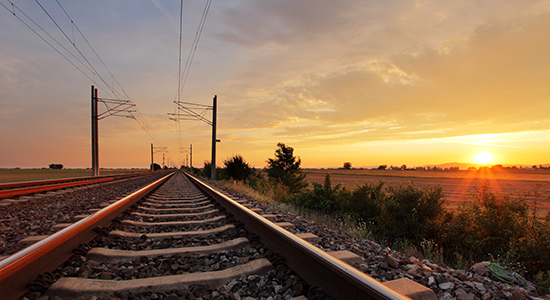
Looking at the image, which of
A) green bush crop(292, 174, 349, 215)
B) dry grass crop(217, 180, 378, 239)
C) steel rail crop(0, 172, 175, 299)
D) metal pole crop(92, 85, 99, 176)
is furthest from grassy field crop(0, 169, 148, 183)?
steel rail crop(0, 172, 175, 299)

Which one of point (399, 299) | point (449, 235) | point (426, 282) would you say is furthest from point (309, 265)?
point (449, 235)

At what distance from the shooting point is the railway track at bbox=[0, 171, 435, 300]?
2.03 meters

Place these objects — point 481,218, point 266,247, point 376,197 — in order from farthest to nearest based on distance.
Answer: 1. point 376,197
2. point 481,218
3. point 266,247

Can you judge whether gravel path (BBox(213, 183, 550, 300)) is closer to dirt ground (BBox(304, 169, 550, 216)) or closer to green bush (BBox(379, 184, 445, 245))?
dirt ground (BBox(304, 169, 550, 216))

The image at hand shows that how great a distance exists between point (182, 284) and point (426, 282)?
2.11 metres

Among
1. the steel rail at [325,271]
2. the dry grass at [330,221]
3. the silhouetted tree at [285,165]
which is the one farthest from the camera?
the silhouetted tree at [285,165]

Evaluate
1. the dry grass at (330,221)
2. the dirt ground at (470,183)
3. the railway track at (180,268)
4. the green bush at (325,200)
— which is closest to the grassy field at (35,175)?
the green bush at (325,200)

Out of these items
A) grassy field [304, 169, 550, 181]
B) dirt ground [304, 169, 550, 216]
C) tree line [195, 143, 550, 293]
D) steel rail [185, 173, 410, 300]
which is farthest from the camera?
grassy field [304, 169, 550, 181]

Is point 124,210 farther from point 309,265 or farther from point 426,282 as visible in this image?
point 426,282

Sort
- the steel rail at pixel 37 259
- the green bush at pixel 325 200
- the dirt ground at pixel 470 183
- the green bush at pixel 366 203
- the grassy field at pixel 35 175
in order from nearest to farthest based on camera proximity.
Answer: the steel rail at pixel 37 259 → the dirt ground at pixel 470 183 → the green bush at pixel 366 203 → the green bush at pixel 325 200 → the grassy field at pixel 35 175

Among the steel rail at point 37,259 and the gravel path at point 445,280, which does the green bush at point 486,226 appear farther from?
the steel rail at point 37,259

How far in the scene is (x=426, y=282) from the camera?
91.6 inches

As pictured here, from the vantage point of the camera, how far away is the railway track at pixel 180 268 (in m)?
2.03

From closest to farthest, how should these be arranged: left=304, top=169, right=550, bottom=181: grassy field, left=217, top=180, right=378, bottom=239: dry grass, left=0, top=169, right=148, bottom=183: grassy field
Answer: left=217, top=180, right=378, bottom=239: dry grass < left=0, top=169, right=148, bottom=183: grassy field < left=304, top=169, right=550, bottom=181: grassy field
